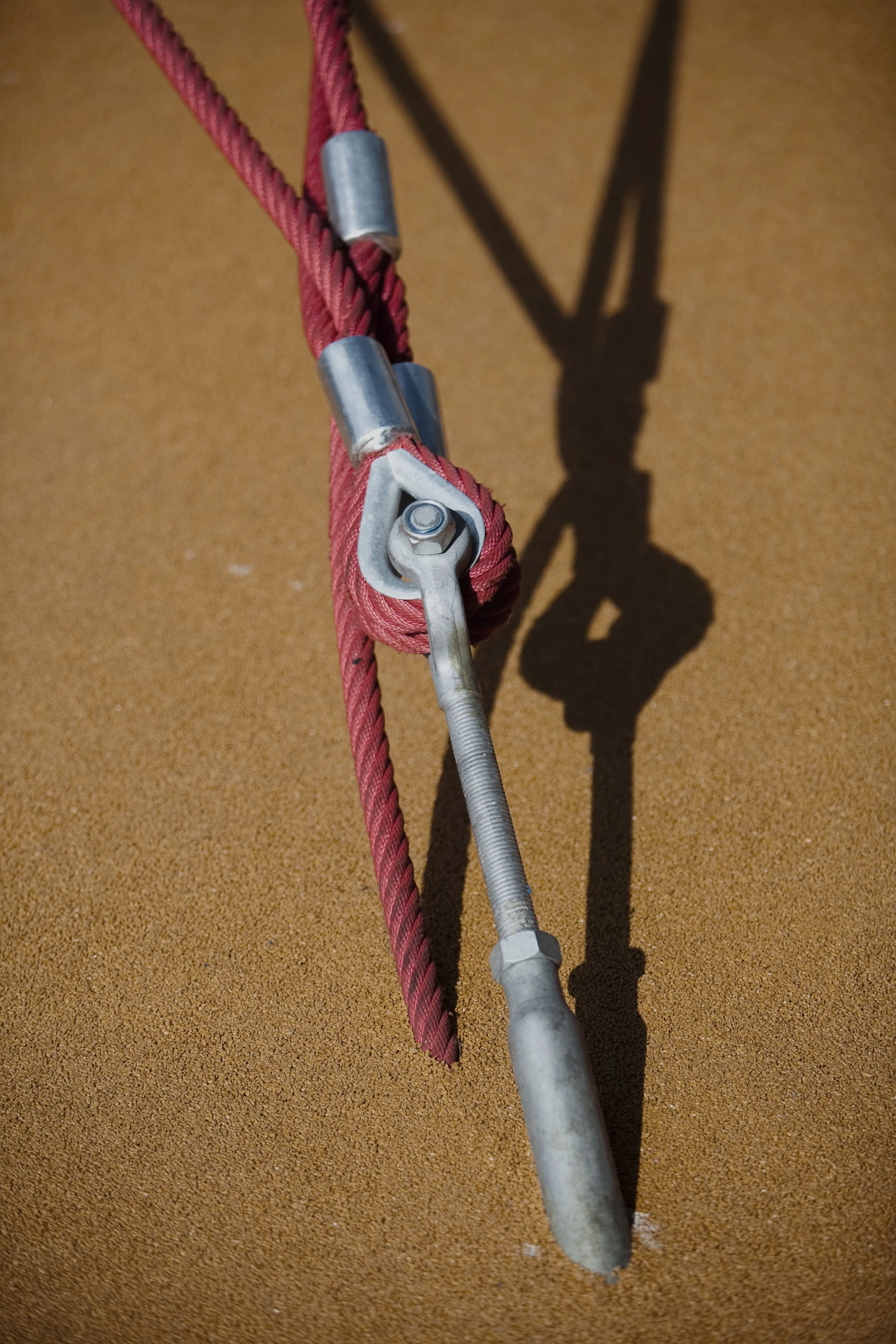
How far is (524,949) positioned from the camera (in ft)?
2.09

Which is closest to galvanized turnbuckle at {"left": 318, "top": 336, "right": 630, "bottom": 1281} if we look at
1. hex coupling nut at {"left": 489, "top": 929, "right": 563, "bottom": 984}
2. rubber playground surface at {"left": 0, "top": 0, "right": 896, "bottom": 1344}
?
hex coupling nut at {"left": 489, "top": 929, "right": 563, "bottom": 984}

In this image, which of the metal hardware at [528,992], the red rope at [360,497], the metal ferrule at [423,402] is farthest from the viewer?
the metal ferrule at [423,402]

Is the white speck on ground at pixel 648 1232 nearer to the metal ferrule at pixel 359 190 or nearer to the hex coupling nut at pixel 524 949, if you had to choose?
the hex coupling nut at pixel 524 949

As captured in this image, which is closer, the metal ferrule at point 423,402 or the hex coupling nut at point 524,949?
the hex coupling nut at point 524,949

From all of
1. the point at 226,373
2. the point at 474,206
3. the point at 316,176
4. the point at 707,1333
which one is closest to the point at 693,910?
the point at 707,1333

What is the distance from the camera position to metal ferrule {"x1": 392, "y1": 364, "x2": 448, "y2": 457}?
83 cm

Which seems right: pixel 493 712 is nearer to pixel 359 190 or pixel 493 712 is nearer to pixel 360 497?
pixel 360 497

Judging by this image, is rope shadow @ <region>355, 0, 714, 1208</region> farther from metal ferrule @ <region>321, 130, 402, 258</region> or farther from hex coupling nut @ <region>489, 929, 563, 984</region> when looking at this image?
metal ferrule @ <region>321, 130, 402, 258</region>

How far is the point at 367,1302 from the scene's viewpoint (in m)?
0.69

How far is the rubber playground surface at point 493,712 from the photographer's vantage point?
2.39 feet

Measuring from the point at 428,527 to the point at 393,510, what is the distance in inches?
2.1

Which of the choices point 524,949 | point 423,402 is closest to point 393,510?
point 423,402

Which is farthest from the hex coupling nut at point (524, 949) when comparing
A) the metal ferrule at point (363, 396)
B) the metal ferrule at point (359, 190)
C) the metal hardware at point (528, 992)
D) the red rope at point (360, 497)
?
the metal ferrule at point (359, 190)

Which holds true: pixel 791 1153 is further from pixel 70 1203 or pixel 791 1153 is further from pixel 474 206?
pixel 474 206
